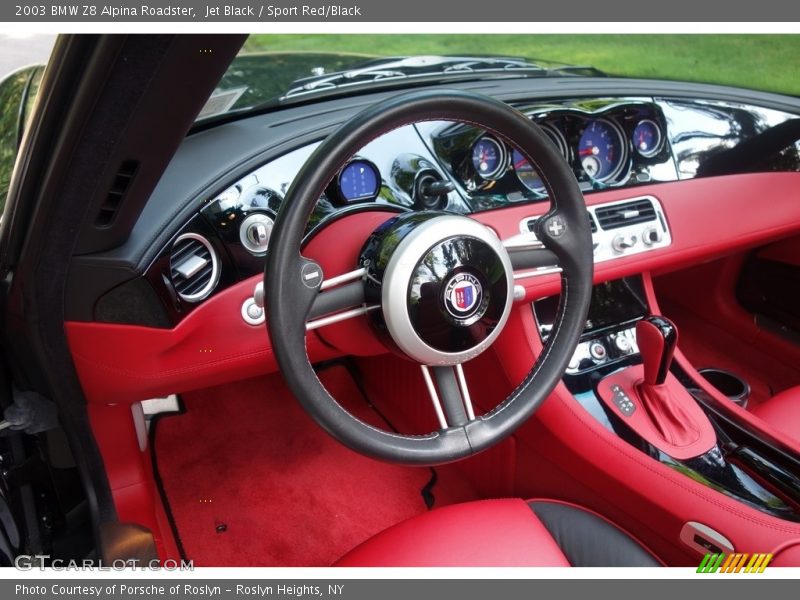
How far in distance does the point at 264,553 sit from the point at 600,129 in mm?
1511

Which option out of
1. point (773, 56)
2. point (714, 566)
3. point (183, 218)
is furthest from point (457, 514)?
point (773, 56)

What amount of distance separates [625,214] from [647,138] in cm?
28

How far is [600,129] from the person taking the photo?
6.05 feet

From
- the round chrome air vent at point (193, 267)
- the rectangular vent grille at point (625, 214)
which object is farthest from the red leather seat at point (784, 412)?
the round chrome air vent at point (193, 267)

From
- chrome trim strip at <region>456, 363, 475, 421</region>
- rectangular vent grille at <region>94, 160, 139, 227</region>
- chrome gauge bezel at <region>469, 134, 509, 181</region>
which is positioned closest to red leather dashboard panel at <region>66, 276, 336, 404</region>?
rectangular vent grille at <region>94, 160, 139, 227</region>

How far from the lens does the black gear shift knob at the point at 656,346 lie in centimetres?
158

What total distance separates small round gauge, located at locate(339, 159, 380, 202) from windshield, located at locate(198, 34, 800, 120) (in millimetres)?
315

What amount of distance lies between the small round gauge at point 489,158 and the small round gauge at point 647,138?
0.48m

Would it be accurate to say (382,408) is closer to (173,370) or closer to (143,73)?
(173,370)

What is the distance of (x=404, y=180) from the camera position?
1.49 metres

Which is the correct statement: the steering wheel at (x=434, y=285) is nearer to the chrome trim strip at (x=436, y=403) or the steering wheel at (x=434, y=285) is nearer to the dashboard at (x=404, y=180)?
the chrome trim strip at (x=436, y=403)

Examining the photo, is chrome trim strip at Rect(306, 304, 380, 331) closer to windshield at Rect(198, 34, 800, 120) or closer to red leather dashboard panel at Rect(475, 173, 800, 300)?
windshield at Rect(198, 34, 800, 120)

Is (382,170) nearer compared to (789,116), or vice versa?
(382,170)

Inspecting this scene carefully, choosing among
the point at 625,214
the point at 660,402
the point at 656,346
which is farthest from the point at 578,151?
the point at 660,402
